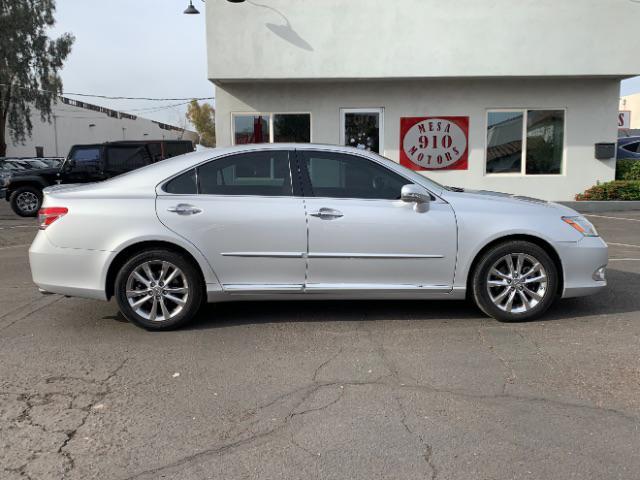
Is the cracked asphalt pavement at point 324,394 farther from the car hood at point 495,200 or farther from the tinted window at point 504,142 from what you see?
the tinted window at point 504,142

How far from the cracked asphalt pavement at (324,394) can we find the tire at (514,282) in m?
0.16

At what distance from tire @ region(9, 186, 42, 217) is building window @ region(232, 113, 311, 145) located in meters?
5.29

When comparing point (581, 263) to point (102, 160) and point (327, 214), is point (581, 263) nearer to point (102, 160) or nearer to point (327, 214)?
point (327, 214)

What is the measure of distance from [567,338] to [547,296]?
46cm

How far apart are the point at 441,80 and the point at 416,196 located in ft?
32.5

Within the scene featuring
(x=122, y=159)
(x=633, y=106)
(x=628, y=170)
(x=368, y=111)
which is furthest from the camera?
(x=633, y=106)

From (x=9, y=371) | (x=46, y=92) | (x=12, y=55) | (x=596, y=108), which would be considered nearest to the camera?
(x=9, y=371)

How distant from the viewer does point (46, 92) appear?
1340 inches

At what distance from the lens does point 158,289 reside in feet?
16.3

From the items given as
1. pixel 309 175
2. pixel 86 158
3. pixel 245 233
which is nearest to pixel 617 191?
pixel 309 175

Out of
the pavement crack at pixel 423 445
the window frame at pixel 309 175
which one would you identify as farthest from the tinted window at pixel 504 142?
the pavement crack at pixel 423 445

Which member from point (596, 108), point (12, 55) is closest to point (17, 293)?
point (596, 108)

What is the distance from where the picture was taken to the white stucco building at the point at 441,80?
43.4ft

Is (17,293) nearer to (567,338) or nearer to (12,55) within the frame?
(567,338)
